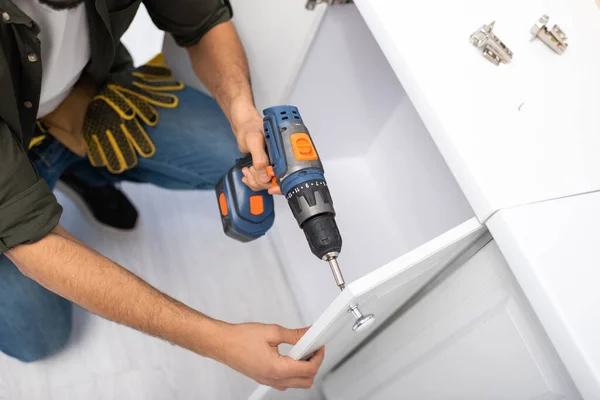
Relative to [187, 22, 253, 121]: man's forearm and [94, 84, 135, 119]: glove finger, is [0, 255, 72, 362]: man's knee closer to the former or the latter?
[94, 84, 135, 119]: glove finger

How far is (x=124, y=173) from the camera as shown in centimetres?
109

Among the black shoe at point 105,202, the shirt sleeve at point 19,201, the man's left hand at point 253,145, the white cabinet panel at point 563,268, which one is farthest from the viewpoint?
the black shoe at point 105,202

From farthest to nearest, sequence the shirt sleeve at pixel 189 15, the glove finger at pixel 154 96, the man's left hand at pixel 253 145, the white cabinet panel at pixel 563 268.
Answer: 1. the glove finger at pixel 154 96
2. the shirt sleeve at pixel 189 15
3. the man's left hand at pixel 253 145
4. the white cabinet panel at pixel 563 268

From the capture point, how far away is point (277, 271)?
1248 mm

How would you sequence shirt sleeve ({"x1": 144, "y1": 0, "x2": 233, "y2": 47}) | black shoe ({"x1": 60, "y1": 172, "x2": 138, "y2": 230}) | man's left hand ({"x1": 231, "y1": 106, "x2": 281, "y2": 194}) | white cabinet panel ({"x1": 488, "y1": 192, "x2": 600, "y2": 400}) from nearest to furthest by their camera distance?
white cabinet panel ({"x1": 488, "y1": 192, "x2": 600, "y2": 400}) < man's left hand ({"x1": 231, "y1": 106, "x2": 281, "y2": 194}) < shirt sleeve ({"x1": 144, "y1": 0, "x2": 233, "y2": 47}) < black shoe ({"x1": 60, "y1": 172, "x2": 138, "y2": 230})

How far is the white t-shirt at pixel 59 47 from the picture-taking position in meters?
0.75

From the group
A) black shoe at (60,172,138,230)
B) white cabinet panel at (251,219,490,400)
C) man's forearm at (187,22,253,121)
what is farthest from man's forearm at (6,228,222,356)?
black shoe at (60,172,138,230)

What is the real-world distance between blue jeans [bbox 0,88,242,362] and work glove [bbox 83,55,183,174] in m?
0.03

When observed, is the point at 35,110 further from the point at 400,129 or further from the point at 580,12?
the point at 580,12

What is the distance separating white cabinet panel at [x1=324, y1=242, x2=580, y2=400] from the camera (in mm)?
615

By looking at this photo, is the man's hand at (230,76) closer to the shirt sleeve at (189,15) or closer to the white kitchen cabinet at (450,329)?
the shirt sleeve at (189,15)

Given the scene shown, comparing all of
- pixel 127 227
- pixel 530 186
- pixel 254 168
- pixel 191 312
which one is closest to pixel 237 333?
pixel 191 312

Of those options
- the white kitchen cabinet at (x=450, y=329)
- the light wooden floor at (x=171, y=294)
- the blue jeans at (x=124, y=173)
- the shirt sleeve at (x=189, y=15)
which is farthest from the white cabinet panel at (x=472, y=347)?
the shirt sleeve at (x=189, y=15)

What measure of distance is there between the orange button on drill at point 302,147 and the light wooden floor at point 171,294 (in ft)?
1.85
